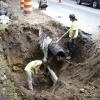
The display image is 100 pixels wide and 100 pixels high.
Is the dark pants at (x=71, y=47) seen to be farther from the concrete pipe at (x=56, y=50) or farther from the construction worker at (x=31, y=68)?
the construction worker at (x=31, y=68)

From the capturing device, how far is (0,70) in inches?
292

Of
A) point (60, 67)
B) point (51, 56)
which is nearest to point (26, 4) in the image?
point (51, 56)

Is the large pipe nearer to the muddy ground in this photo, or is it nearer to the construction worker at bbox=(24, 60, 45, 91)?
the muddy ground

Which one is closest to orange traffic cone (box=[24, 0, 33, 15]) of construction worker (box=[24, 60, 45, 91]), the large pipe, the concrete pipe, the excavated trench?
the excavated trench

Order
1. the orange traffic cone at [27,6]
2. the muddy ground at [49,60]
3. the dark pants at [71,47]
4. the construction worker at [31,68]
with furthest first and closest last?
the orange traffic cone at [27,6]
the dark pants at [71,47]
the construction worker at [31,68]
the muddy ground at [49,60]

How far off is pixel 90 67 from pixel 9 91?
2.88 metres

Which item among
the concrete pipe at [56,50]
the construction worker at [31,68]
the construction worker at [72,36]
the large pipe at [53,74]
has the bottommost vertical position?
the large pipe at [53,74]

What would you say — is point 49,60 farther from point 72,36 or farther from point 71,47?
point 72,36

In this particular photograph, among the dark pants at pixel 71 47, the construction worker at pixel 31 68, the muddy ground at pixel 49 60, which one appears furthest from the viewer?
the dark pants at pixel 71 47

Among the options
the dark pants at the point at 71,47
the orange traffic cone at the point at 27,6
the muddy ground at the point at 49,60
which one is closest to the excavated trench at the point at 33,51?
the muddy ground at the point at 49,60

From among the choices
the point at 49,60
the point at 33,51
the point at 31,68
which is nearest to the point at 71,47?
the point at 49,60

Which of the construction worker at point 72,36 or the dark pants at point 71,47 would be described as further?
the dark pants at point 71,47

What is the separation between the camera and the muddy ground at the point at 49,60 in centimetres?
691

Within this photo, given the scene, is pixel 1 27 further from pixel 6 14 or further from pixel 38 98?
pixel 38 98
